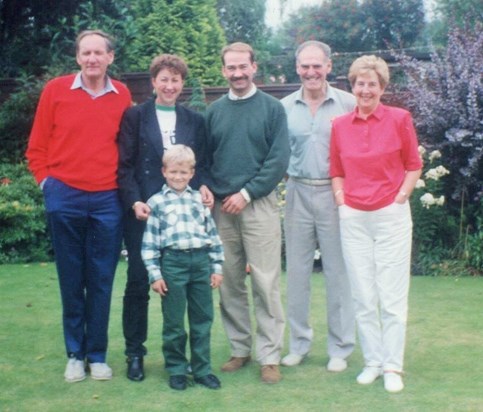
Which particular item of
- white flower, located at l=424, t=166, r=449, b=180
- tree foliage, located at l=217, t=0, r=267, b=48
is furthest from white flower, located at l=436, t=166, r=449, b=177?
tree foliage, located at l=217, t=0, r=267, b=48

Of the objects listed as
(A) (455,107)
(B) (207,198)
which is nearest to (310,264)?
(B) (207,198)

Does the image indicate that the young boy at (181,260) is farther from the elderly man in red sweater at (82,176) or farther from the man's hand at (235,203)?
the elderly man in red sweater at (82,176)

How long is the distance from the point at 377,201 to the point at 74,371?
2.07 meters

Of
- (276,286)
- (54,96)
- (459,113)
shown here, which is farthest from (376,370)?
(459,113)

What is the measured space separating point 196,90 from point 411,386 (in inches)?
261

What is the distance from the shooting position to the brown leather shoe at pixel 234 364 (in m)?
5.39

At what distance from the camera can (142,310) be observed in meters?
5.20

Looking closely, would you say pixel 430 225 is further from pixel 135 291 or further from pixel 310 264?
pixel 135 291

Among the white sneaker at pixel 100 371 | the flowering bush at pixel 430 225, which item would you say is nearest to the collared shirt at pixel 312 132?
the white sneaker at pixel 100 371

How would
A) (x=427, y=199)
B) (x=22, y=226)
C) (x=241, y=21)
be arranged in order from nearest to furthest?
1. (x=427, y=199)
2. (x=22, y=226)
3. (x=241, y=21)

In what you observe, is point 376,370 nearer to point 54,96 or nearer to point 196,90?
point 54,96

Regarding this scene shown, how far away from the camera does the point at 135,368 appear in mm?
5230

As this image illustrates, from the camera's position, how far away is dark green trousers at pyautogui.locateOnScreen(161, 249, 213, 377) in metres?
4.92

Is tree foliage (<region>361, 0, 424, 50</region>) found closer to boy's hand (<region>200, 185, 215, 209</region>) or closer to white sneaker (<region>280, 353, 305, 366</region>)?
white sneaker (<region>280, 353, 305, 366</region>)
